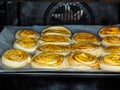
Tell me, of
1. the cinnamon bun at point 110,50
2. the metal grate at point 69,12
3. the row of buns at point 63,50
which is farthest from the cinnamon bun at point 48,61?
the metal grate at point 69,12

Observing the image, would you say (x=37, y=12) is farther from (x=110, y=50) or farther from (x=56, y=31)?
(x=110, y=50)

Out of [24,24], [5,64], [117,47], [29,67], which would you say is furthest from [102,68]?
[24,24]

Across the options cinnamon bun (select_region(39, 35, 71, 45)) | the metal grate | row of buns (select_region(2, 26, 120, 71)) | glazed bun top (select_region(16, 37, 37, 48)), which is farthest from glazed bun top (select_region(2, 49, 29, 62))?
the metal grate

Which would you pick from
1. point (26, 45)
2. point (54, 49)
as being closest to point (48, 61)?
point (54, 49)

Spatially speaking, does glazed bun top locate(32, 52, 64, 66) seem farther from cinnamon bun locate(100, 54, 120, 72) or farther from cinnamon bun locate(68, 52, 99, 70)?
cinnamon bun locate(100, 54, 120, 72)

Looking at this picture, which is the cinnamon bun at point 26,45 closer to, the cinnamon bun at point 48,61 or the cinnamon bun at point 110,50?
the cinnamon bun at point 48,61

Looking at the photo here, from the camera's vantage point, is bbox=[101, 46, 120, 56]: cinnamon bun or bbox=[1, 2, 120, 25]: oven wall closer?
bbox=[101, 46, 120, 56]: cinnamon bun
